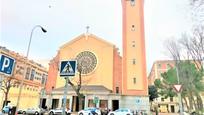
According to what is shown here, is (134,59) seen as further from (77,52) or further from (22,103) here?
(22,103)

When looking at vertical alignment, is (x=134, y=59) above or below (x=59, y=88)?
above

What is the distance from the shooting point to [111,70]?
1667 inches

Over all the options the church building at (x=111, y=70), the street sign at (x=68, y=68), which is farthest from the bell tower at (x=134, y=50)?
the street sign at (x=68, y=68)

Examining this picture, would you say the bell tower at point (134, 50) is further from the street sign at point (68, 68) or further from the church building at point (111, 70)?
the street sign at point (68, 68)

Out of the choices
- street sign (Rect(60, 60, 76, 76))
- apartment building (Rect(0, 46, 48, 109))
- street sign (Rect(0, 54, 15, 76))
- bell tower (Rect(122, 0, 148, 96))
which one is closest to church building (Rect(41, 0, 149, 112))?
bell tower (Rect(122, 0, 148, 96))

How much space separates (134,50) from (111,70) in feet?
20.6

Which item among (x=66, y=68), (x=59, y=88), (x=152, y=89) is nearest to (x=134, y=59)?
(x=59, y=88)

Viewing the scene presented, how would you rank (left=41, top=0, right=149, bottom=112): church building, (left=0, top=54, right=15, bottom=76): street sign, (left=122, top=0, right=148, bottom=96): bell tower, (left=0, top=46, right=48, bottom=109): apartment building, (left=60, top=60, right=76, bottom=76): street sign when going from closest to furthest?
(left=0, top=54, right=15, bottom=76): street sign, (left=60, top=60, right=76, bottom=76): street sign, (left=41, top=0, right=149, bottom=112): church building, (left=122, top=0, right=148, bottom=96): bell tower, (left=0, top=46, right=48, bottom=109): apartment building

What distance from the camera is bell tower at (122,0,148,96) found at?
39.1 metres

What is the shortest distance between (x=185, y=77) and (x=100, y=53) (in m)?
22.4

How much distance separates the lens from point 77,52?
46500 millimetres

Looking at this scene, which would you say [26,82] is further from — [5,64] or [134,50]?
[5,64]

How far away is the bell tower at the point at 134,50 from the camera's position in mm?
39062

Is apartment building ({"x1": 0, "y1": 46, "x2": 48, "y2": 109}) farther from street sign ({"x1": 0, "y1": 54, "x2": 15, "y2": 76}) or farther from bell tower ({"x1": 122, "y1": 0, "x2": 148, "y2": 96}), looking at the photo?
street sign ({"x1": 0, "y1": 54, "x2": 15, "y2": 76})
